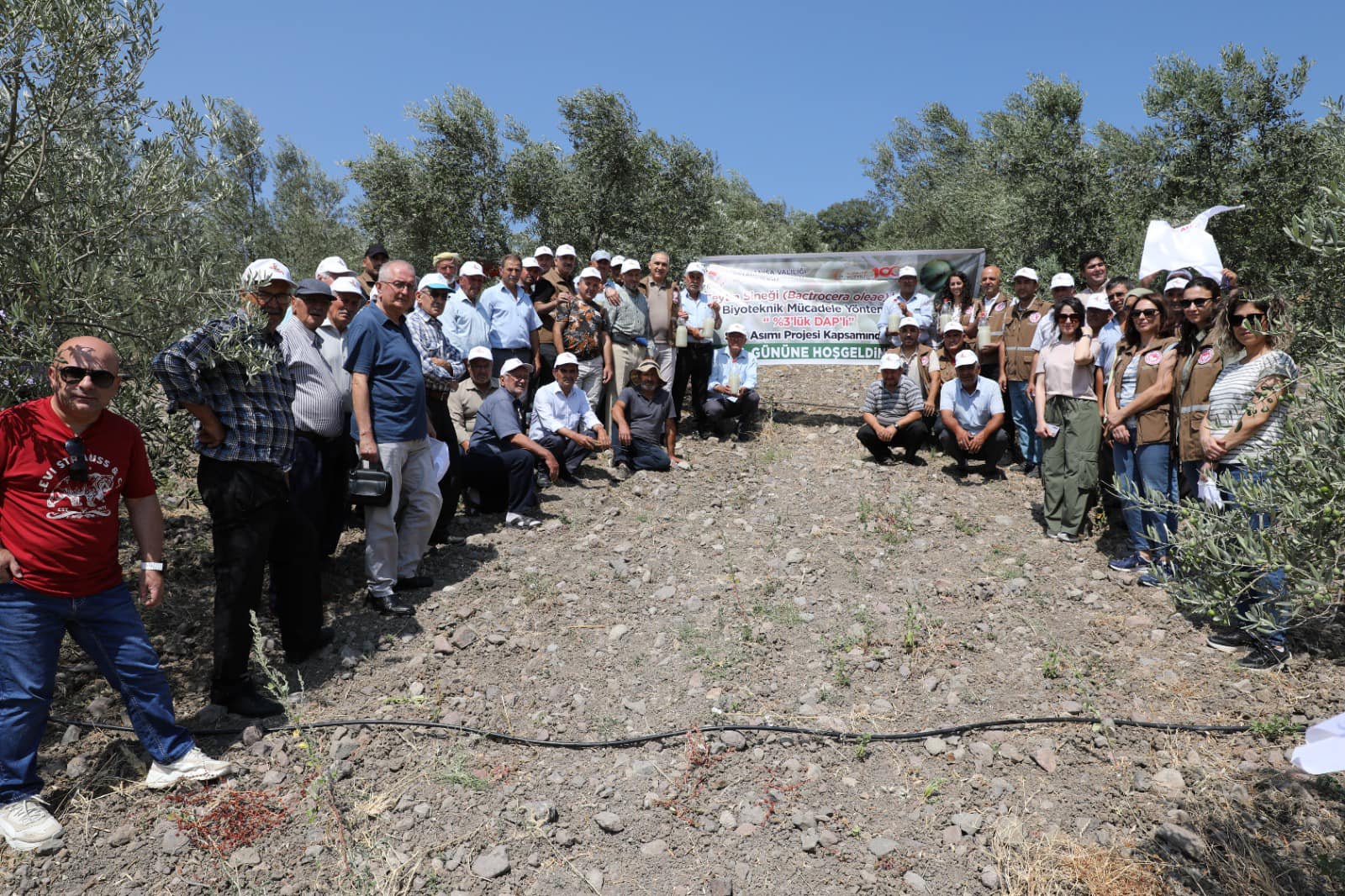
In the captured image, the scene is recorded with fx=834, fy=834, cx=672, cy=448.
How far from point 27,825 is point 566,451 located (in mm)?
5660

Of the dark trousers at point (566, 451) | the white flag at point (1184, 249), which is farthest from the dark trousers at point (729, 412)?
the white flag at point (1184, 249)

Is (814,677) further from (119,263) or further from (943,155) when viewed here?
(943,155)

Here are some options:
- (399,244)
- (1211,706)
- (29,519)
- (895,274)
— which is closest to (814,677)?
(1211,706)

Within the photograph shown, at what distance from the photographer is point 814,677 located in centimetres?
545

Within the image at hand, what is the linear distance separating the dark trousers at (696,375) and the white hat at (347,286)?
510 cm

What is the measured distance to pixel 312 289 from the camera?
550 centimetres

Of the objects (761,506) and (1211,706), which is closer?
(1211,706)

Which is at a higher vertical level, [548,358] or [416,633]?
[548,358]

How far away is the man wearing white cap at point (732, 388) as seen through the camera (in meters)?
10.9

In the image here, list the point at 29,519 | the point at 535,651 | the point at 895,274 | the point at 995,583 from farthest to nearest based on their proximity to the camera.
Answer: the point at 895,274 < the point at 995,583 < the point at 535,651 < the point at 29,519

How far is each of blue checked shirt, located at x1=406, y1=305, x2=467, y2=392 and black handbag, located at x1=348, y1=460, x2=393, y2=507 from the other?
54.2 inches

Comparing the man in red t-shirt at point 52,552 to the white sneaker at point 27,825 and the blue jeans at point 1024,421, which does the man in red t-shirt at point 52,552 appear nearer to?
the white sneaker at point 27,825

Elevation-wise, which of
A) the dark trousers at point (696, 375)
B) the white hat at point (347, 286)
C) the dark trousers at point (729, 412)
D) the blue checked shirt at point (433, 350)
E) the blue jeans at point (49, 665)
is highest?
the white hat at point (347, 286)

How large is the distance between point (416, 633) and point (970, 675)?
3824 millimetres
